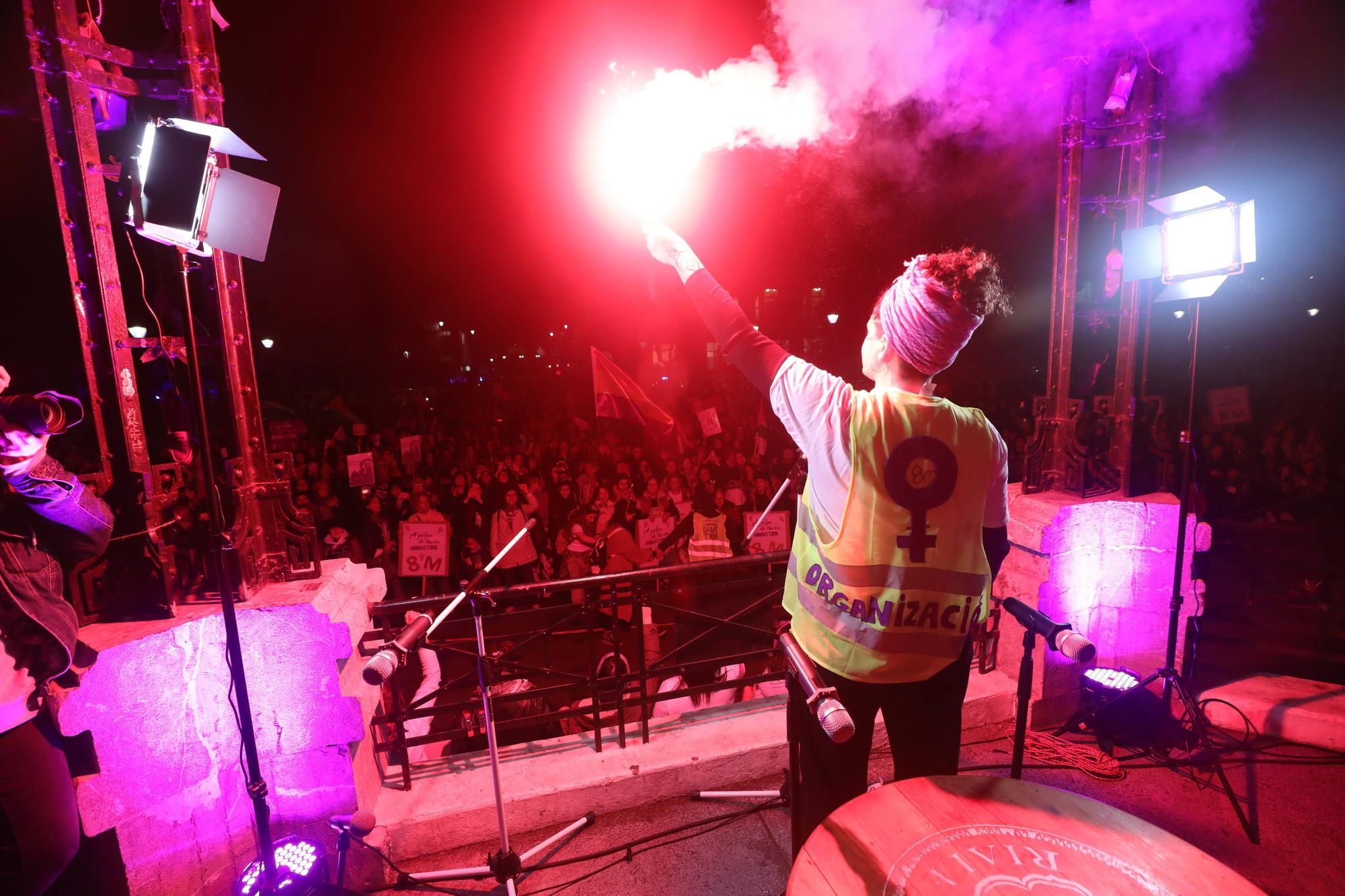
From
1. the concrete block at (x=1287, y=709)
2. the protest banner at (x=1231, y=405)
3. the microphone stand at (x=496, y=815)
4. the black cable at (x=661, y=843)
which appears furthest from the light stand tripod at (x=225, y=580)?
the protest banner at (x=1231, y=405)

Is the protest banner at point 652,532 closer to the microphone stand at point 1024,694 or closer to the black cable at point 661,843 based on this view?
the black cable at point 661,843

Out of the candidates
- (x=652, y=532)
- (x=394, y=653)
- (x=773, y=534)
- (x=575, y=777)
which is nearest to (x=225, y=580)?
(x=394, y=653)

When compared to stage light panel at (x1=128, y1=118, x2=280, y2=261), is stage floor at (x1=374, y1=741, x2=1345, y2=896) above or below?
below

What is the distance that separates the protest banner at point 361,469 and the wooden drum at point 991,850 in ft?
26.5

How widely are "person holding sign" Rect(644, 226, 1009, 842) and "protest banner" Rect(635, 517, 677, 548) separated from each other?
237 inches

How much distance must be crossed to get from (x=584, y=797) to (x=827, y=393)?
10.4 ft

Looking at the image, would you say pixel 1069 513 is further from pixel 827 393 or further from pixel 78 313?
pixel 78 313

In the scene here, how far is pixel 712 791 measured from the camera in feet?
13.1

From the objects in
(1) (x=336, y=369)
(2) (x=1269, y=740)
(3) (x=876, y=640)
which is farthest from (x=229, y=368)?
(1) (x=336, y=369)

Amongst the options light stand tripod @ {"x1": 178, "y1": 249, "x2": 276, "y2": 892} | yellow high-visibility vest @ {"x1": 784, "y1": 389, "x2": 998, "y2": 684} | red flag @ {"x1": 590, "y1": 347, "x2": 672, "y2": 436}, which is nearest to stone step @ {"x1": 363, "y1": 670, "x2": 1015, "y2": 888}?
light stand tripod @ {"x1": 178, "y1": 249, "x2": 276, "y2": 892}

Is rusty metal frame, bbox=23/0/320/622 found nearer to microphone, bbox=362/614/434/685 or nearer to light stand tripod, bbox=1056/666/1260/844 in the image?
A: microphone, bbox=362/614/434/685

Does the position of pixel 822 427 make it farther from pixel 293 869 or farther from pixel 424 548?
pixel 424 548

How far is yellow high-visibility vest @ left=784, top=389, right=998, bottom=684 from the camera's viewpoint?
203 centimetres

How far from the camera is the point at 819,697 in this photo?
169 centimetres
